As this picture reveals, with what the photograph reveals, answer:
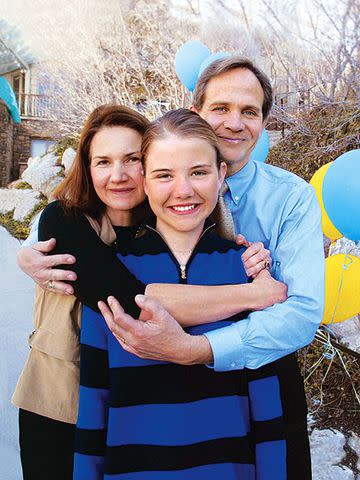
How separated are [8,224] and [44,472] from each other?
7.97m

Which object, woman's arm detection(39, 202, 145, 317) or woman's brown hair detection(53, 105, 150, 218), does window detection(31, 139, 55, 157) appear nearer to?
woman's brown hair detection(53, 105, 150, 218)

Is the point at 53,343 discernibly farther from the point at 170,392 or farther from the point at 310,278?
the point at 310,278

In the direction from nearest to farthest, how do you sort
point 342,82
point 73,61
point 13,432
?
point 13,432 < point 342,82 < point 73,61

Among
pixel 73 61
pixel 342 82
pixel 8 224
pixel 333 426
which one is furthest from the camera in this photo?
pixel 73 61

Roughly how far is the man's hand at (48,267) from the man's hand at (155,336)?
0.19 meters

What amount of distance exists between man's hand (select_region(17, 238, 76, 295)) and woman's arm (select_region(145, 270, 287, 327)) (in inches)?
10.5

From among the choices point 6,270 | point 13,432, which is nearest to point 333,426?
point 13,432

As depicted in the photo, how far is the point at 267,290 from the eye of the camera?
4.47 feet

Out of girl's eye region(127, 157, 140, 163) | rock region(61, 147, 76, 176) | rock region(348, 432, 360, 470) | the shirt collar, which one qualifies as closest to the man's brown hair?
the shirt collar

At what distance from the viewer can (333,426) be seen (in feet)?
11.4

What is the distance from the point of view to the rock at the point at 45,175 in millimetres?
9952

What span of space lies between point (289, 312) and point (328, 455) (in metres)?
2.26

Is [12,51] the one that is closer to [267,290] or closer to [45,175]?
[45,175]

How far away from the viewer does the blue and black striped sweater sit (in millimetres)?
1266
